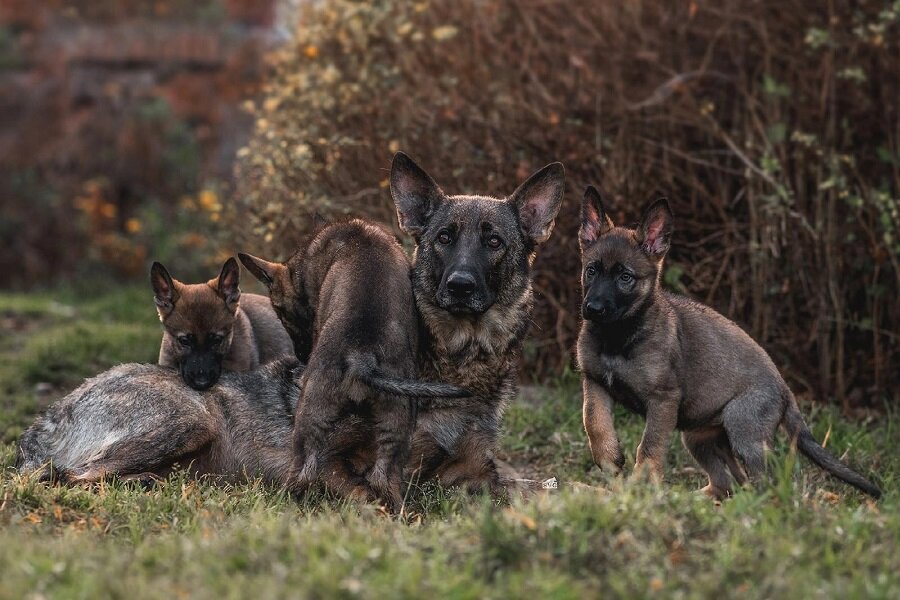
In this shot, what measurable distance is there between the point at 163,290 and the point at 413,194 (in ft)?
7.66

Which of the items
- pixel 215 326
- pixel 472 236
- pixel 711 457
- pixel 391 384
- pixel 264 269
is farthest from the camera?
pixel 215 326

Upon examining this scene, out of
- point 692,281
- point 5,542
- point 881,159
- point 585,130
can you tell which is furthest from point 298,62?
point 5,542

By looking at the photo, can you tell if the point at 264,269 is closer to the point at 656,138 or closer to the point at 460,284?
the point at 460,284

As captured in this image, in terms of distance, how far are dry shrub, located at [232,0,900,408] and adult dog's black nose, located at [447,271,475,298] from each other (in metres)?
3.01

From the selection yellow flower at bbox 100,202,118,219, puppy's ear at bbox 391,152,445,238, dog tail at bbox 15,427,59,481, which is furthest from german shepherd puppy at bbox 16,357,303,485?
yellow flower at bbox 100,202,118,219

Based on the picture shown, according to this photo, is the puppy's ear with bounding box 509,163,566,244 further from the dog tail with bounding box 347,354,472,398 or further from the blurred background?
the blurred background

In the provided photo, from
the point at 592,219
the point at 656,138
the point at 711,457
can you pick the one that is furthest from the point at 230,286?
the point at 656,138

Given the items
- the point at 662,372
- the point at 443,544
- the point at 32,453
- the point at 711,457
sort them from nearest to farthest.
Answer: the point at 443,544
the point at 662,372
the point at 32,453
the point at 711,457

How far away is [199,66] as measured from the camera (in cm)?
1800

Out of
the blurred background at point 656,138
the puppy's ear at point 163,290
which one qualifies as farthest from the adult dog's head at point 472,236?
the blurred background at point 656,138

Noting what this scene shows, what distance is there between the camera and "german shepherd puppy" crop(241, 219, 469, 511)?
5660mm

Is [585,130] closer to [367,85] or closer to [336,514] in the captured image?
[367,85]

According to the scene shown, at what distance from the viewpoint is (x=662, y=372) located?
20.9 ft

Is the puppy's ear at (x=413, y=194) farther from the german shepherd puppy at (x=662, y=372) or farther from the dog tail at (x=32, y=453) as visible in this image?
the dog tail at (x=32, y=453)
